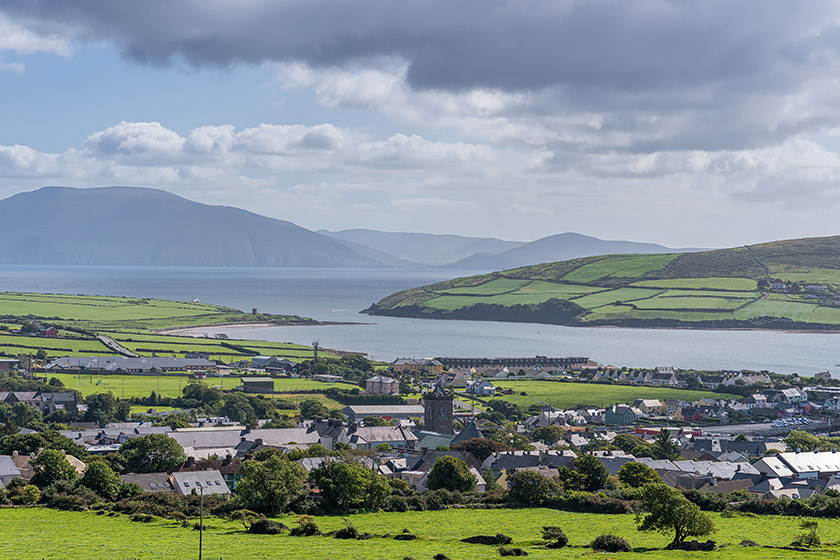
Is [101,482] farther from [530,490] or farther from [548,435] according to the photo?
[548,435]

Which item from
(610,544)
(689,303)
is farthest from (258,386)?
(689,303)

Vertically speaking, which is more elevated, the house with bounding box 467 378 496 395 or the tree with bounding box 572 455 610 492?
the tree with bounding box 572 455 610 492

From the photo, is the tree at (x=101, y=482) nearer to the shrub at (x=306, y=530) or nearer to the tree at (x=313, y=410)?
the shrub at (x=306, y=530)

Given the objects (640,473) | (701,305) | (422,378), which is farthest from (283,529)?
(701,305)

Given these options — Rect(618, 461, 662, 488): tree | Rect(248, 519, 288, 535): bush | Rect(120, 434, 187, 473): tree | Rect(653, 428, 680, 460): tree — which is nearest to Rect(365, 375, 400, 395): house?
Rect(653, 428, 680, 460): tree

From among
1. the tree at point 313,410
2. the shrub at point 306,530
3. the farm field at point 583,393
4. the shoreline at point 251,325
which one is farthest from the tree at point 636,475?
the shoreline at point 251,325

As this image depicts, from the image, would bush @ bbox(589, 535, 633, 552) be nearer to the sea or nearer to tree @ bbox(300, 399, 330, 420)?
tree @ bbox(300, 399, 330, 420)
